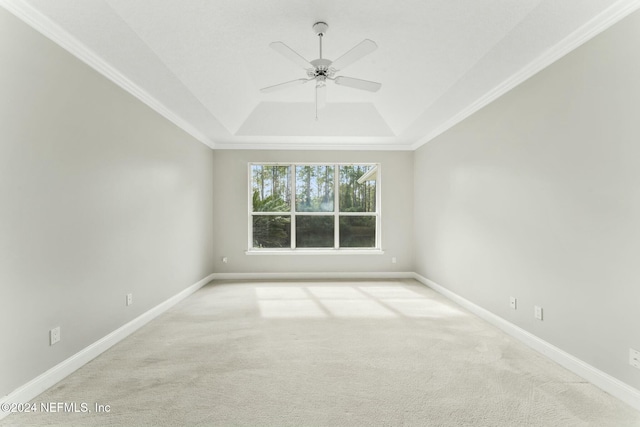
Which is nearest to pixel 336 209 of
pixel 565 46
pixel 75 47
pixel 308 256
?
pixel 308 256

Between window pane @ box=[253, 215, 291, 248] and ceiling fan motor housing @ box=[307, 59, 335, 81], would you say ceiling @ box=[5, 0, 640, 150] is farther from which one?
window pane @ box=[253, 215, 291, 248]

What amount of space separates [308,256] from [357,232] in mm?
1038

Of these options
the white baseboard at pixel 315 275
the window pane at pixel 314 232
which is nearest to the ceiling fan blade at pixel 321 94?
the window pane at pixel 314 232

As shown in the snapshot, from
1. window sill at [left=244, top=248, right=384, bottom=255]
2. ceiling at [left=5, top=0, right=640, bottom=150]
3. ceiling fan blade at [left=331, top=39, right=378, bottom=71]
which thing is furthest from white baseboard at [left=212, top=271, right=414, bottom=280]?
ceiling fan blade at [left=331, top=39, right=378, bottom=71]

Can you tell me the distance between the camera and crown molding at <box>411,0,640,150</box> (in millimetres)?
2053

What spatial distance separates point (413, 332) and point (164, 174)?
11.1 ft

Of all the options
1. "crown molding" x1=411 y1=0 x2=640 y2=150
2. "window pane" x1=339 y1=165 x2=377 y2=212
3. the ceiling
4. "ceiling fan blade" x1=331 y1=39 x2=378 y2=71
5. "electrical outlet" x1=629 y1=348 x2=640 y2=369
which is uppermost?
the ceiling

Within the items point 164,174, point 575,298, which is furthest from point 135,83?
point 575,298

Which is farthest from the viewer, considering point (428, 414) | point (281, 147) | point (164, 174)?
point (281, 147)

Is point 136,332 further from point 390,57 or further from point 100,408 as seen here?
point 390,57

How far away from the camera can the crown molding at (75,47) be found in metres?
2.00

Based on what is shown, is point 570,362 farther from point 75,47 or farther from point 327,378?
point 75,47

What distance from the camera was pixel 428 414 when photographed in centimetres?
188

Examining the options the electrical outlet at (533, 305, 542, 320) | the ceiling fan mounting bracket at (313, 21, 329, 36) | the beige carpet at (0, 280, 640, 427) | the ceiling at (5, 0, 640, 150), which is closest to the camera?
the beige carpet at (0, 280, 640, 427)
